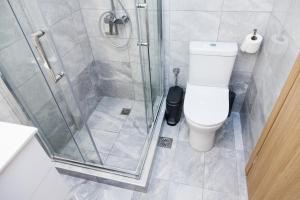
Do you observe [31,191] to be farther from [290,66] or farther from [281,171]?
[290,66]

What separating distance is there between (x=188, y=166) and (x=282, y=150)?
80 cm

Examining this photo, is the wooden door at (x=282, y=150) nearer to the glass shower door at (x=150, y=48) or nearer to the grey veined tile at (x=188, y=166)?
the grey veined tile at (x=188, y=166)

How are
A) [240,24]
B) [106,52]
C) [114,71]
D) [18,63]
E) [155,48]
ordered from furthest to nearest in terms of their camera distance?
[114,71] → [106,52] → [155,48] → [240,24] → [18,63]

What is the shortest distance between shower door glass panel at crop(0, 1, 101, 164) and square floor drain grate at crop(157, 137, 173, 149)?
0.59 m

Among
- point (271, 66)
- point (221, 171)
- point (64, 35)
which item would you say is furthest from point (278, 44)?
point (64, 35)

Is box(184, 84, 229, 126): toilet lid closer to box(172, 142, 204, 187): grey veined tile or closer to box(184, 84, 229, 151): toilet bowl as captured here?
box(184, 84, 229, 151): toilet bowl

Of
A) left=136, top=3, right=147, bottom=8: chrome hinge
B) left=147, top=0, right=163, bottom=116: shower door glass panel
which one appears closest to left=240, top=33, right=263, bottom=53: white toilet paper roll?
left=147, top=0, right=163, bottom=116: shower door glass panel

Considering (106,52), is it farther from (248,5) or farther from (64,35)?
(248,5)

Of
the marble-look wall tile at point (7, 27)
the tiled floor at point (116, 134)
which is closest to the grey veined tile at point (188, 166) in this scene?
the tiled floor at point (116, 134)

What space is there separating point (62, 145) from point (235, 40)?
171cm

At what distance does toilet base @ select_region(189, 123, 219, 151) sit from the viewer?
1.66m

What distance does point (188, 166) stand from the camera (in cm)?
169

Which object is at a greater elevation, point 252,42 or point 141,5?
point 141,5

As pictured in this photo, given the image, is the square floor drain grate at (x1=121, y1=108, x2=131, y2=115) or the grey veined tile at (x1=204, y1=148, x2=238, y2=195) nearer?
the grey veined tile at (x1=204, y1=148, x2=238, y2=195)
